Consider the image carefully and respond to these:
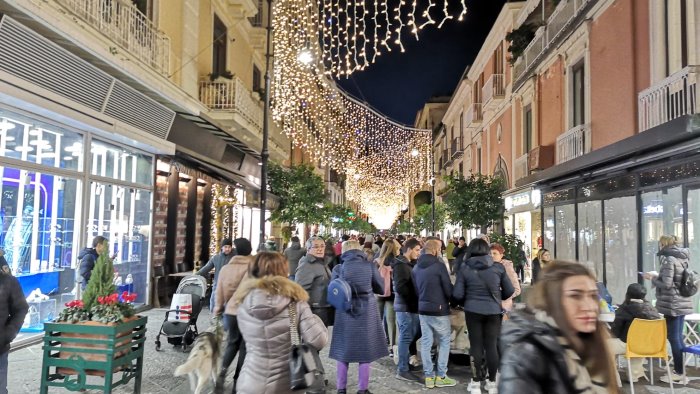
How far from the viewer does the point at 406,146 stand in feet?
144

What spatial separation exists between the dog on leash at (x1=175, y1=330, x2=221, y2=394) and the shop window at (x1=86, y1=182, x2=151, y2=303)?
20.4 ft

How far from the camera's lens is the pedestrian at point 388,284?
860 cm

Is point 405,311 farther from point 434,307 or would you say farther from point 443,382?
point 443,382

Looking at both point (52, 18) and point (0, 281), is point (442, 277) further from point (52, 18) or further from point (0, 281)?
point (52, 18)

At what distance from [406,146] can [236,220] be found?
1003 inches

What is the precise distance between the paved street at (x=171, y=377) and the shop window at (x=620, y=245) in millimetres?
3724

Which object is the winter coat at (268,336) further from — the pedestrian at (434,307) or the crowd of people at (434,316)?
the pedestrian at (434,307)

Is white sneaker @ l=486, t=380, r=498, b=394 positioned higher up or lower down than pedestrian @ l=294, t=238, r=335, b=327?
lower down

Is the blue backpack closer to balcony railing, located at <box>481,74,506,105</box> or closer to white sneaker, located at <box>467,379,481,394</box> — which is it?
white sneaker, located at <box>467,379,481,394</box>

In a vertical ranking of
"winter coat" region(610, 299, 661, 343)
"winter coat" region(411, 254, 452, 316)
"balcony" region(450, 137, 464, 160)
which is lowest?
"winter coat" region(610, 299, 661, 343)

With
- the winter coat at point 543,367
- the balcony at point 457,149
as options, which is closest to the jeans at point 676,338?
the winter coat at point 543,367

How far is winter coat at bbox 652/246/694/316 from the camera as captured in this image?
24.3 feet

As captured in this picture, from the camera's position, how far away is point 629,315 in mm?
7031

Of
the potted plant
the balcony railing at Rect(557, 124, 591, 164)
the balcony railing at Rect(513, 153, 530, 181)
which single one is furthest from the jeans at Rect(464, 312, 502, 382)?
the balcony railing at Rect(513, 153, 530, 181)
